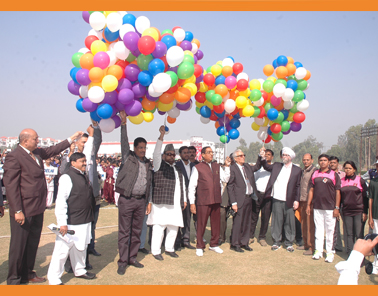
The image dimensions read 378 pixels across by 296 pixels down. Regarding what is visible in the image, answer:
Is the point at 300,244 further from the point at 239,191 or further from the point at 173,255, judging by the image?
the point at 173,255

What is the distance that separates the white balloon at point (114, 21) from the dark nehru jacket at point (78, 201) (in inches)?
83.3

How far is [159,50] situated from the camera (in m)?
4.21

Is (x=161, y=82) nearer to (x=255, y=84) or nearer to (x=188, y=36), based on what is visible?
(x=188, y=36)

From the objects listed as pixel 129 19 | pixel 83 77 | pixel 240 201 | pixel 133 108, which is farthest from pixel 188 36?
pixel 240 201

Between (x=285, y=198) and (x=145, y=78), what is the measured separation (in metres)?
3.47

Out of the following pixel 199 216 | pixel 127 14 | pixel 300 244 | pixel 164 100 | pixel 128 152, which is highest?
pixel 127 14

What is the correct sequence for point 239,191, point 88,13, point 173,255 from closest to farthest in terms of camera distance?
1. point 88,13
2. point 173,255
3. point 239,191

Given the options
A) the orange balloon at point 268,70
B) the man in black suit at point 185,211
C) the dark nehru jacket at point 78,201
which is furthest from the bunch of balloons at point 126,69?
the orange balloon at point 268,70

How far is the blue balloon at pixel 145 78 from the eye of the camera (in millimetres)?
4270

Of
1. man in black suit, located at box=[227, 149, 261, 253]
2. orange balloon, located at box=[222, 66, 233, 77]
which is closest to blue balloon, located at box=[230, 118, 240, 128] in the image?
man in black suit, located at box=[227, 149, 261, 253]

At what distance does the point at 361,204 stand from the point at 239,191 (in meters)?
2.09

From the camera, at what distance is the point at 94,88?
4121 millimetres

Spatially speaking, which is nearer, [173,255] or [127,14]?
[127,14]

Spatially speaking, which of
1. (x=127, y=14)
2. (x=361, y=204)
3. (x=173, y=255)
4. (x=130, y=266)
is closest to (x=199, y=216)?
(x=173, y=255)
